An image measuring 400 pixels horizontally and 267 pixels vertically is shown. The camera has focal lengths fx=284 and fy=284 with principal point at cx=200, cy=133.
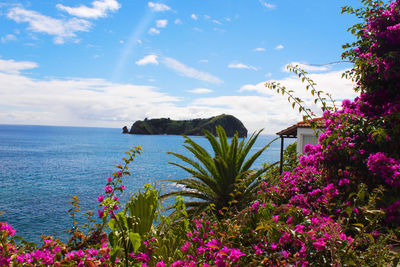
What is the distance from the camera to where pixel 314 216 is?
8.85 feet

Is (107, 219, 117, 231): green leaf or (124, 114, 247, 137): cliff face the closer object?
(107, 219, 117, 231): green leaf

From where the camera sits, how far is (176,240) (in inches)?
118

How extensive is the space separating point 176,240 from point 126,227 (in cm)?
83

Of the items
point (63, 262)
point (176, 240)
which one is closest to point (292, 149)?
point (176, 240)

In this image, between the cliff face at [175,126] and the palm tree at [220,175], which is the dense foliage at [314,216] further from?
the cliff face at [175,126]

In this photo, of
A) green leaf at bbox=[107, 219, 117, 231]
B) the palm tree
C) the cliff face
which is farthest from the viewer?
the cliff face

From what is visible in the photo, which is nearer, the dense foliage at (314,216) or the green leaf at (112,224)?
the dense foliage at (314,216)

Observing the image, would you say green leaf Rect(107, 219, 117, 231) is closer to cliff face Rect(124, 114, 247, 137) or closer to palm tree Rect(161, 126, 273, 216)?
palm tree Rect(161, 126, 273, 216)

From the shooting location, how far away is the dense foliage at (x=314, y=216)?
6.39 ft

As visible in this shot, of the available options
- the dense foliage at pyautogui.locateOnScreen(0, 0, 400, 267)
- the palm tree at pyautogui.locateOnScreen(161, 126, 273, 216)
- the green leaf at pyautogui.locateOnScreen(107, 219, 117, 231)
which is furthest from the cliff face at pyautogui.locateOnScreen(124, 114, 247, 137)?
the green leaf at pyautogui.locateOnScreen(107, 219, 117, 231)

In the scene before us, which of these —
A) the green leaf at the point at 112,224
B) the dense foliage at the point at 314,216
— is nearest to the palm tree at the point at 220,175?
the dense foliage at the point at 314,216

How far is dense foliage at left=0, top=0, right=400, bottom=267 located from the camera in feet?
6.39

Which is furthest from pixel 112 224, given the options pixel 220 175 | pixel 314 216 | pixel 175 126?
pixel 175 126

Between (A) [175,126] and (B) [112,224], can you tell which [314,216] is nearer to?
(B) [112,224]
